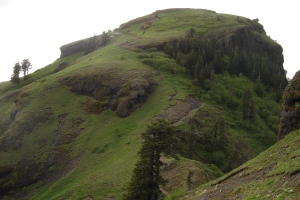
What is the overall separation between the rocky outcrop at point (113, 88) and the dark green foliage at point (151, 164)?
1777 inches

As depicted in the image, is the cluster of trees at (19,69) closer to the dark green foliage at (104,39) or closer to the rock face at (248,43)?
the dark green foliage at (104,39)

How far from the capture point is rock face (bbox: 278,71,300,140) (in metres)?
29.2

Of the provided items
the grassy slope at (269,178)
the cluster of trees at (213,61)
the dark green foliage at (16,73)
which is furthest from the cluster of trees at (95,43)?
the grassy slope at (269,178)

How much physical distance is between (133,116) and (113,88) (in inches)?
664

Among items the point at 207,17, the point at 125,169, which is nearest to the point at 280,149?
the point at 125,169

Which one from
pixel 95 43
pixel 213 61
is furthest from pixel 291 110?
pixel 95 43

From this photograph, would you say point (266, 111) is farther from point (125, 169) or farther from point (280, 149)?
point (280, 149)

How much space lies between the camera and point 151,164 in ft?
113

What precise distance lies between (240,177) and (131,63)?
82.7 metres

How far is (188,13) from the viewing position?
597ft

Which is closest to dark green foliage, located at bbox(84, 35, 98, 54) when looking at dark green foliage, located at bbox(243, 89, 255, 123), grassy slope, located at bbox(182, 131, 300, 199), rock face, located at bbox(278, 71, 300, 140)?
dark green foliage, located at bbox(243, 89, 255, 123)

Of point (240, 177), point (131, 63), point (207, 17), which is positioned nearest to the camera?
point (240, 177)

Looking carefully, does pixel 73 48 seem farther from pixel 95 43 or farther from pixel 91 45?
pixel 95 43

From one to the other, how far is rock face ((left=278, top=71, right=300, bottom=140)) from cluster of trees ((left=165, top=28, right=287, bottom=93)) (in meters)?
66.0
